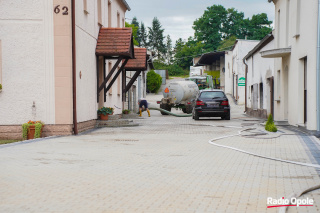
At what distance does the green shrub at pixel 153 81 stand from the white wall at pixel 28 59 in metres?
49.3

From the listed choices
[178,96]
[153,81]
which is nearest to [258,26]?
[153,81]

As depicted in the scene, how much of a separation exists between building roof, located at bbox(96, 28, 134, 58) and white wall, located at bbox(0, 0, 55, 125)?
4396 millimetres

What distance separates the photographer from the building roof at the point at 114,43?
20016mm

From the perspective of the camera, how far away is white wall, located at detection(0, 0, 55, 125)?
1603 cm

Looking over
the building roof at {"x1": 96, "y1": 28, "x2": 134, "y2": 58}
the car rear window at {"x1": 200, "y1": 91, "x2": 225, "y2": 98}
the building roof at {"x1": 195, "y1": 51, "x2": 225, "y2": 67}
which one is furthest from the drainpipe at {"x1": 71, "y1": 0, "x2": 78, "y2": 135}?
the building roof at {"x1": 195, "y1": 51, "x2": 225, "y2": 67}

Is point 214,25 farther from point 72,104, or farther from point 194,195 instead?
point 194,195

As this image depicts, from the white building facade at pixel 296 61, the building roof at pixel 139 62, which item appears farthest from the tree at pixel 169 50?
the white building facade at pixel 296 61

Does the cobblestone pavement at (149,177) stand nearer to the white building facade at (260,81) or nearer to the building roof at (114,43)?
the building roof at (114,43)

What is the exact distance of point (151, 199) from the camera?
6070 mm

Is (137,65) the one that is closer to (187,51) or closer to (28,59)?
(28,59)

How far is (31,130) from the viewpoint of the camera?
51.2 ft

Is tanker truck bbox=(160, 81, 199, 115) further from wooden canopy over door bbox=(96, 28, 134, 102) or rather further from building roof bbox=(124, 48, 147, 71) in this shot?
wooden canopy over door bbox=(96, 28, 134, 102)

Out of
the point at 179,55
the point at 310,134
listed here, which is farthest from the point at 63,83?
the point at 179,55

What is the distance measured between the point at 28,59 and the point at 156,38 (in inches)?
4548
